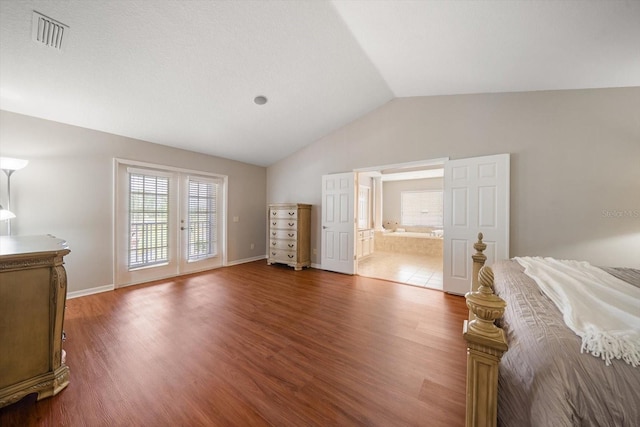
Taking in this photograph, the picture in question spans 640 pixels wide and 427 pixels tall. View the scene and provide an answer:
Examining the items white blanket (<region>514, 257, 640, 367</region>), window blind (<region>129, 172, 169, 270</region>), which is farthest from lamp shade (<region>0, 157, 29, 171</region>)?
white blanket (<region>514, 257, 640, 367</region>)

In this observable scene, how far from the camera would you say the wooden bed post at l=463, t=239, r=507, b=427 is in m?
0.79

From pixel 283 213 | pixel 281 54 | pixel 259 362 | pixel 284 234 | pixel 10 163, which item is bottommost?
pixel 259 362

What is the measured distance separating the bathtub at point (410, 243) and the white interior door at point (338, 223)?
2910mm

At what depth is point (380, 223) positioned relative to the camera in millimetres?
7531

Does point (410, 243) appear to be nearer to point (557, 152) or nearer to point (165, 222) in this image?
point (557, 152)

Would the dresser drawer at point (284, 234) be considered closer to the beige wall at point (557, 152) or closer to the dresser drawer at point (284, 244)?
the dresser drawer at point (284, 244)

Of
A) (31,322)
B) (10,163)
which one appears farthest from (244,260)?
(31,322)

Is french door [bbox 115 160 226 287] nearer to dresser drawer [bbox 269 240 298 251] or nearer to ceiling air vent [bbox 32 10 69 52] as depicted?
dresser drawer [bbox 269 240 298 251]

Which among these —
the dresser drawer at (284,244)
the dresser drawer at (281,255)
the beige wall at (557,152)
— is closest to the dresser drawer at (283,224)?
the dresser drawer at (284,244)

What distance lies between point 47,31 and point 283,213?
11.9ft

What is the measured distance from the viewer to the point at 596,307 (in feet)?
3.35

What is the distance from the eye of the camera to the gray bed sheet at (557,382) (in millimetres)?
659

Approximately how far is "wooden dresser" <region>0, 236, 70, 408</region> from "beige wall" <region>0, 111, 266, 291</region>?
6.52 feet

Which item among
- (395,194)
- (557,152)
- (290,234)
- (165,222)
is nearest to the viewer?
(557,152)
